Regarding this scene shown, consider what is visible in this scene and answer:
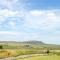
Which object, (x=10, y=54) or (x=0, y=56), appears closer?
(x=0, y=56)

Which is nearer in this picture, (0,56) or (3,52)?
(0,56)

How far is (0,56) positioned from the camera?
50.1 metres

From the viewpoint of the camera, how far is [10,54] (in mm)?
54625

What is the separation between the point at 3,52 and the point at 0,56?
388 centimetres

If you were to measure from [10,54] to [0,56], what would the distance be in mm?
4839

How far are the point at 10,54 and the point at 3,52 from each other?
1784 millimetres

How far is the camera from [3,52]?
5397 centimetres
